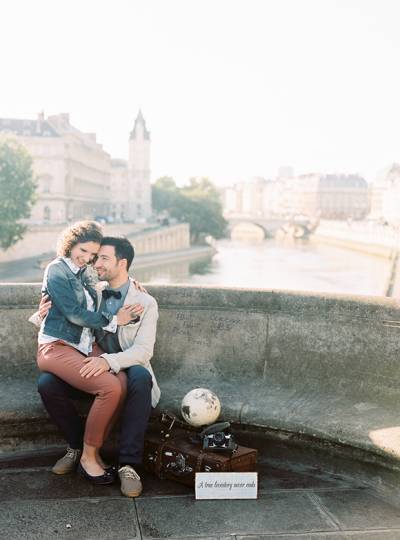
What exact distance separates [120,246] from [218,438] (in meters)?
1.17

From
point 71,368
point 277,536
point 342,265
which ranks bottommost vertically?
point 342,265

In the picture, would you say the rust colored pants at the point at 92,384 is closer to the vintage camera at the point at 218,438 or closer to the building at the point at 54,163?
the vintage camera at the point at 218,438

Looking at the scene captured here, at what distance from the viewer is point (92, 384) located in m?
3.70

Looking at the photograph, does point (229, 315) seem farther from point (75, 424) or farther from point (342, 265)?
point (342, 265)

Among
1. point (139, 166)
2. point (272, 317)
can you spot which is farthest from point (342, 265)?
point (272, 317)

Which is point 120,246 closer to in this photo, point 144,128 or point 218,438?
point 218,438

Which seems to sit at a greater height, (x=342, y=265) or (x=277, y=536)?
(x=277, y=536)

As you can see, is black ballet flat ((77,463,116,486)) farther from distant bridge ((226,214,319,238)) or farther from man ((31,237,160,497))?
distant bridge ((226,214,319,238))

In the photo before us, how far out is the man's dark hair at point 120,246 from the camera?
407 cm

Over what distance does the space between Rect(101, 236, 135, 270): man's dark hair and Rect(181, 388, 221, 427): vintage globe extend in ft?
2.71

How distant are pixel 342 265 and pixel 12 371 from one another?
62473 mm

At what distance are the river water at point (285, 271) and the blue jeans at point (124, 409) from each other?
3605cm

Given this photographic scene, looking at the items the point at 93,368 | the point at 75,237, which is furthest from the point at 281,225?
the point at 93,368

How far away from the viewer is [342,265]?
6550 centimetres
